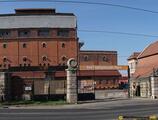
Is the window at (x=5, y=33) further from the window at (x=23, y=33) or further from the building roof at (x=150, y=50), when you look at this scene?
the building roof at (x=150, y=50)

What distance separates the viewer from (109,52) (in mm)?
138250

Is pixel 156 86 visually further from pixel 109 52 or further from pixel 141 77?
pixel 109 52

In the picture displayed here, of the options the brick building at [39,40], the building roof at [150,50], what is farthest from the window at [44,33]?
the building roof at [150,50]

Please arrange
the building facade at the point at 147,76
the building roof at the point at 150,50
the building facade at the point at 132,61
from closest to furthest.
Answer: the building facade at the point at 147,76 < the building roof at the point at 150,50 < the building facade at the point at 132,61

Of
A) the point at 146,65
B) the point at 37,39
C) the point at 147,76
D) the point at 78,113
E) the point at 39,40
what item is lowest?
the point at 78,113

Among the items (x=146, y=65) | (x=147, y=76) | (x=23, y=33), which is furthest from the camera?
(x=23, y=33)

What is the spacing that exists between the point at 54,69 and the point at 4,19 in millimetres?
53754

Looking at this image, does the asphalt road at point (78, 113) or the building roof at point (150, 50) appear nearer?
the asphalt road at point (78, 113)

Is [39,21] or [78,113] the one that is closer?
[78,113]

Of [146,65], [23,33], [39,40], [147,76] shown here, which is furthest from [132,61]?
[147,76]

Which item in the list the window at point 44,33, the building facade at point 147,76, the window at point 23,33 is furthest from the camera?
the window at point 44,33

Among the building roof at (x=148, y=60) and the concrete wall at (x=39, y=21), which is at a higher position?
the concrete wall at (x=39, y=21)

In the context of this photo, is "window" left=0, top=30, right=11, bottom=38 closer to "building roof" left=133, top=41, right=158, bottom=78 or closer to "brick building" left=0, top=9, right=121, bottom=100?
"brick building" left=0, top=9, right=121, bottom=100

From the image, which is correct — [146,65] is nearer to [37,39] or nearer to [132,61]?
[132,61]
